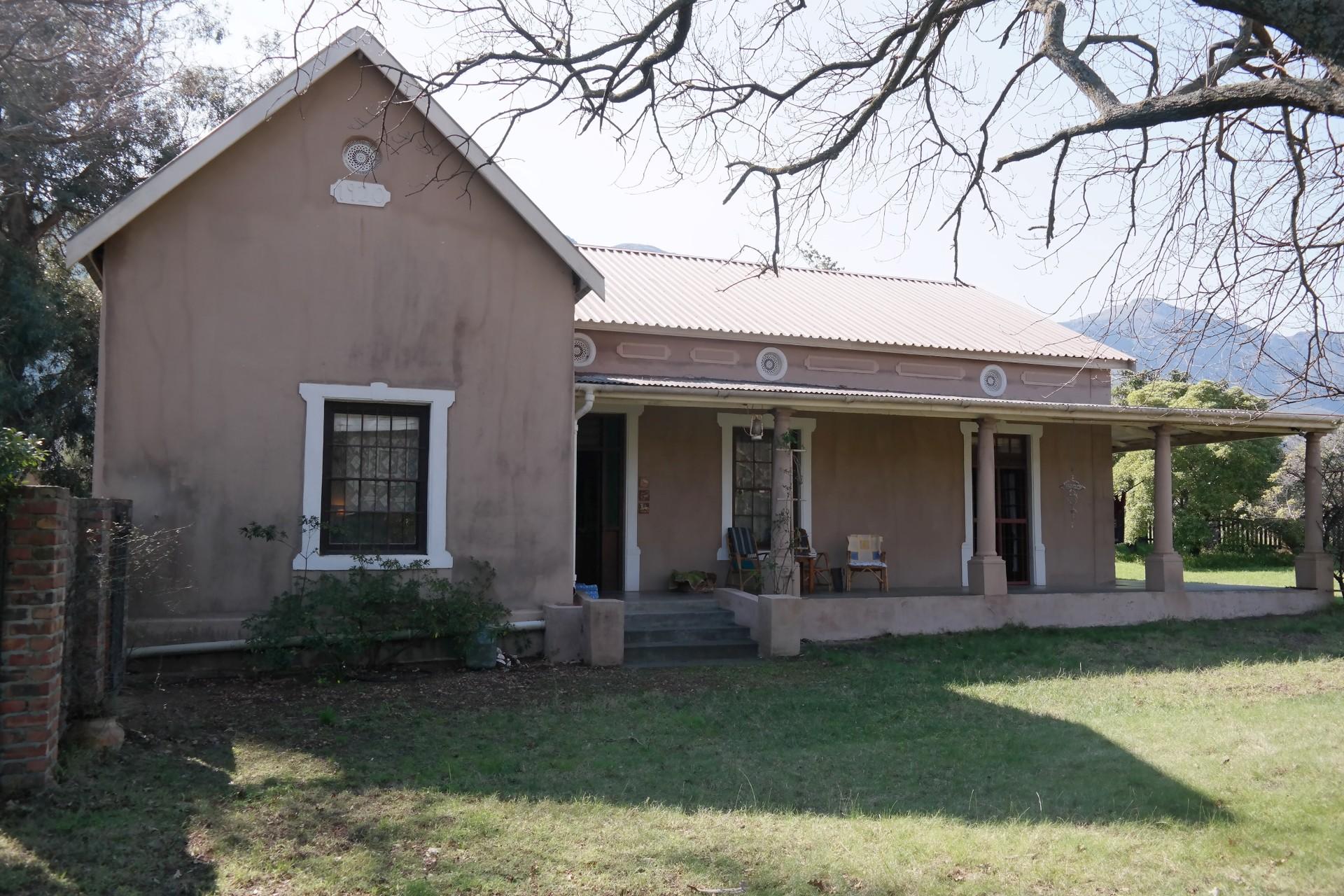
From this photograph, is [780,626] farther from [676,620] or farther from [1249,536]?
[1249,536]

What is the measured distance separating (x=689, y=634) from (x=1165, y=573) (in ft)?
23.6

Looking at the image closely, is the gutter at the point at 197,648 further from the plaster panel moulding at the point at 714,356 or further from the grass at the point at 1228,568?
the grass at the point at 1228,568

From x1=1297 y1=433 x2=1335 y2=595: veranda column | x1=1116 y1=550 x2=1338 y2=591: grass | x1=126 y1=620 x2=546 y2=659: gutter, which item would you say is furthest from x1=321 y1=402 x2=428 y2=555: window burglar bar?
x1=1116 y1=550 x2=1338 y2=591: grass

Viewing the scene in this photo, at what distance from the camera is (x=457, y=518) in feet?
34.1

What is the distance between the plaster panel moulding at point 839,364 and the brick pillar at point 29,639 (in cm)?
1080

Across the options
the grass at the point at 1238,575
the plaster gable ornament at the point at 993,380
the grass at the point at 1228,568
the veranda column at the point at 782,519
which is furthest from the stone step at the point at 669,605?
the grass at the point at 1228,568

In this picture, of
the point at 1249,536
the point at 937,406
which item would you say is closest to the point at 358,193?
the point at 937,406

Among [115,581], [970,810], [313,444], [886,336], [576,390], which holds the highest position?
[886,336]

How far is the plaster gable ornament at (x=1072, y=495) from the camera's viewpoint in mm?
15828

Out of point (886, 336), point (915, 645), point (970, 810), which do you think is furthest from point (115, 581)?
point (886, 336)

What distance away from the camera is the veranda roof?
38.3ft

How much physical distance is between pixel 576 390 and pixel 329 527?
→ 9.81ft

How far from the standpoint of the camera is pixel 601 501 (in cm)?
1349

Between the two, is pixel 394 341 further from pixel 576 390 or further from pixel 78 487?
pixel 78 487
